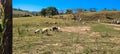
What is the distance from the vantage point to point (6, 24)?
6332mm

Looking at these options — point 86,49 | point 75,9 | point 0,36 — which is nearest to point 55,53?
point 86,49

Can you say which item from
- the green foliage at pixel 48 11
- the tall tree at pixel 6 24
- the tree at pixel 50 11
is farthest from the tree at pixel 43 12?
the tall tree at pixel 6 24

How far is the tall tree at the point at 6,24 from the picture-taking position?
20.7 feet

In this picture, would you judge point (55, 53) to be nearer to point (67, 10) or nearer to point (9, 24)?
point (9, 24)

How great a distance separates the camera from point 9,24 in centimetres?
637

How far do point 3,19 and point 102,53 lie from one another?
821 centimetres

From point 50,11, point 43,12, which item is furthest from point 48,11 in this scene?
point 43,12

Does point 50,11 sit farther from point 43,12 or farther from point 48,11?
point 43,12

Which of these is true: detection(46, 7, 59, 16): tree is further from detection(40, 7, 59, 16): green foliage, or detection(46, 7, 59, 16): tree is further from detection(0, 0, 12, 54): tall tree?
detection(0, 0, 12, 54): tall tree

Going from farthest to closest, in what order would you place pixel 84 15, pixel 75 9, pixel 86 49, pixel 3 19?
1. pixel 75 9
2. pixel 84 15
3. pixel 86 49
4. pixel 3 19

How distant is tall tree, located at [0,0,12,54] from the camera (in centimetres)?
630

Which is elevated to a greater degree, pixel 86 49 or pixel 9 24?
pixel 9 24

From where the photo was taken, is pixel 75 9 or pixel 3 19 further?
pixel 75 9

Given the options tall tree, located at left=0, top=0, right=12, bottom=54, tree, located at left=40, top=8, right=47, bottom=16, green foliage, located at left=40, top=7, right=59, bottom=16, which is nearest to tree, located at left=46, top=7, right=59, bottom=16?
green foliage, located at left=40, top=7, right=59, bottom=16
